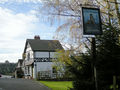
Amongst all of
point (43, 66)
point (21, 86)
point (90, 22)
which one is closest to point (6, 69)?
point (43, 66)

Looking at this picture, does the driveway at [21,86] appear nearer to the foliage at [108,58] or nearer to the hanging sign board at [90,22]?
the foliage at [108,58]

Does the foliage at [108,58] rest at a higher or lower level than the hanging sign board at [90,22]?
lower

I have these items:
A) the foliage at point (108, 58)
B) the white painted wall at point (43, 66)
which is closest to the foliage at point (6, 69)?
the white painted wall at point (43, 66)

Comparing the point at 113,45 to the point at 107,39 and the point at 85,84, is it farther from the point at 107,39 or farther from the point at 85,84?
the point at 85,84

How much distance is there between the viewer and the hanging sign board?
598 cm

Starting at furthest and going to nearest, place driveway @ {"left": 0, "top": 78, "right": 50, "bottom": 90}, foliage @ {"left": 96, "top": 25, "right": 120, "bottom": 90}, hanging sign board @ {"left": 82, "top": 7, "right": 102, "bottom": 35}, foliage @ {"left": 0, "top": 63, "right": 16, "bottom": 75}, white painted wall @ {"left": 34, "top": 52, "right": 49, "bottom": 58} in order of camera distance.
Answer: foliage @ {"left": 0, "top": 63, "right": 16, "bottom": 75} → white painted wall @ {"left": 34, "top": 52, "right": 49, "bottom": 58} → driveway @ {"left": 0, "top": 78, "right": 50, "bottom": 90} → foliage @ {"left": 96, "top": 25, "right": 120, "bottom": 90} → hanging sign board @ {"left": 82, "top": 7, "right": 102, "bottom": 35}

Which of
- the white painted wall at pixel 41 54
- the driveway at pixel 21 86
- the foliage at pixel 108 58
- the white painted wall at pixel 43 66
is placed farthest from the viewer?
the white painted wall at pixel 41 54

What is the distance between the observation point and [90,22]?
6.05 meters

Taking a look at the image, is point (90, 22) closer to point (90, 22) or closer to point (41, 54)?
point (90, 22)

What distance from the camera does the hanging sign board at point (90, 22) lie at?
19.6 ft

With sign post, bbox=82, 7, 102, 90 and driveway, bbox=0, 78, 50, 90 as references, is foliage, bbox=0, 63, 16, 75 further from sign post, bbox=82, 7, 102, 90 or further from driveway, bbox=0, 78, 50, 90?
sign post, bbox=82, 7, 102, 90

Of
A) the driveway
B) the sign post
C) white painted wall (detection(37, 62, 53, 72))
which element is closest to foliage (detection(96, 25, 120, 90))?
the sign post

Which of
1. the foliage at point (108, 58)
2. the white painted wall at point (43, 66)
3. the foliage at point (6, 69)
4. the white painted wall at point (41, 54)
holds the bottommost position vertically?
the foliage at point (6, 69)

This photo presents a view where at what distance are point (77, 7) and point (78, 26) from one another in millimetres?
1020
